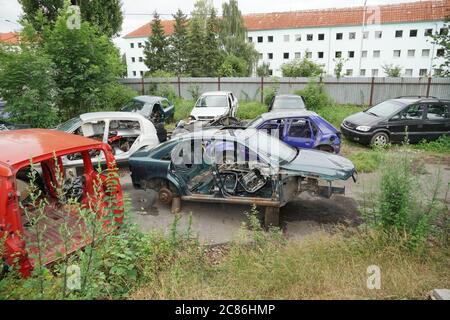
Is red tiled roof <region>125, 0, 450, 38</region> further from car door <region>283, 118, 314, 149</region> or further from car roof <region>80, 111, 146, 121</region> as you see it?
car roof <region>80, 111, 146, 121</region>

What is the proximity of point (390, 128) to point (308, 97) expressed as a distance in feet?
21.3

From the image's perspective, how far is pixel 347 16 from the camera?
40.5 metres

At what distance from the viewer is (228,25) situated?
35344mm

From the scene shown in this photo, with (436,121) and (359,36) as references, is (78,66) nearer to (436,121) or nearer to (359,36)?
(436,121)

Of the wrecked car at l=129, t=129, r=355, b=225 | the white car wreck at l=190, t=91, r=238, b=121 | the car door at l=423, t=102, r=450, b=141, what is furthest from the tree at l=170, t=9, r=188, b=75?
the wrecked car at l=129, t=129, r=355, b=225

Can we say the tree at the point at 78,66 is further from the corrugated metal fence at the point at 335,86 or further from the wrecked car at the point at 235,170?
the corrugated metal fence at the point at 335,86

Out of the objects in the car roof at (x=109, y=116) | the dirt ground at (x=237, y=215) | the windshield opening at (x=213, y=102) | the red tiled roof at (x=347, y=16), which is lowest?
the dirt ground at (x=237, y=215)

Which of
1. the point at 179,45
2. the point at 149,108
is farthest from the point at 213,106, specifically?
the point at 179,45

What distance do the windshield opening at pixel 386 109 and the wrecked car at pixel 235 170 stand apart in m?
5.66

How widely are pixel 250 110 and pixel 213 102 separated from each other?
9.58 feet

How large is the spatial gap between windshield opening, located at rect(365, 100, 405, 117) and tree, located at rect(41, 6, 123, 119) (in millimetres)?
9425

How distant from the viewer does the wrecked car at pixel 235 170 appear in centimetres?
521

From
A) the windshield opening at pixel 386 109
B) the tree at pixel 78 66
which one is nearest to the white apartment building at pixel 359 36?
the windshield opening at pixel 386 109
